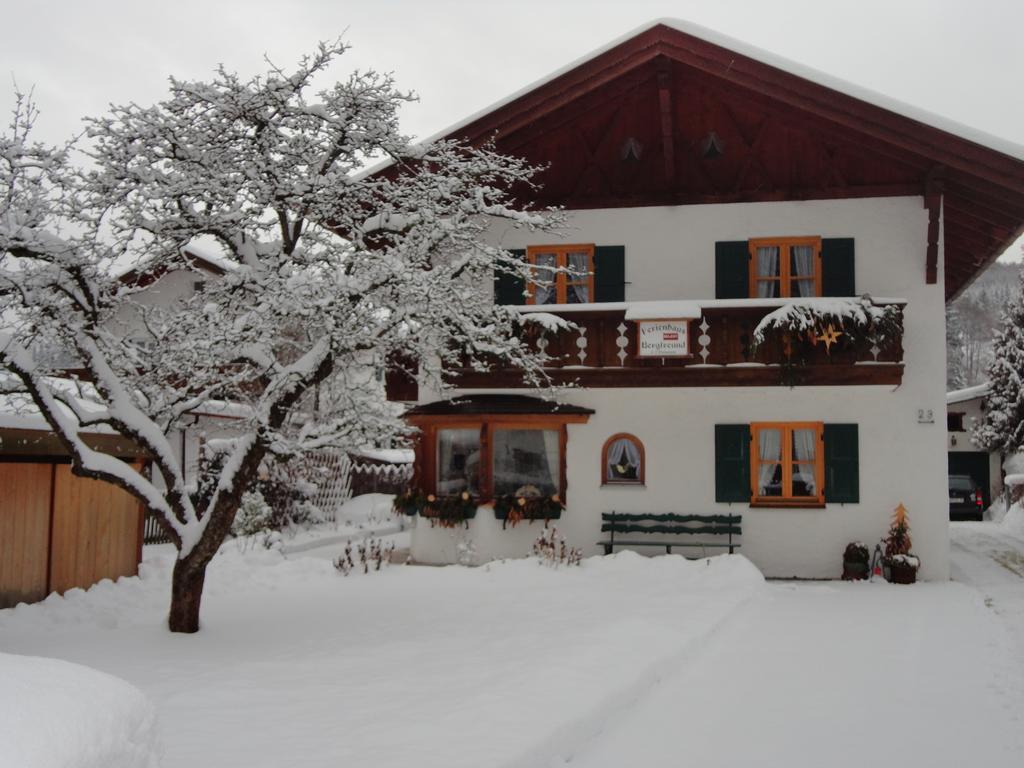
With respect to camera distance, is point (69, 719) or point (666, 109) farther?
point (666, 109)

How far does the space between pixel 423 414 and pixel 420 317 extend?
6.79 metres

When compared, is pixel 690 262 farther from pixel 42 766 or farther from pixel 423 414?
pixel 42 766

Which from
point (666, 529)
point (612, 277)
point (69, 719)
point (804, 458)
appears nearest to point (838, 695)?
point (69, 719)

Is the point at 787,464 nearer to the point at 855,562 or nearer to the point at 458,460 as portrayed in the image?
the point at 855,562

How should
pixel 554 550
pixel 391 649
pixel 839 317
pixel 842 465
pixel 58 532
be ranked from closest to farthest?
1. pixel 391 649
2. pixel 58 532
3. pixel 839 317
4. pixel 554 550
5. pixel 842 465

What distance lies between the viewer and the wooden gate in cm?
1197

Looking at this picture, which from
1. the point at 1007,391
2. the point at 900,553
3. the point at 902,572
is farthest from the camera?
the point at 1007,391

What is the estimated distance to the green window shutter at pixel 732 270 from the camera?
16203mm

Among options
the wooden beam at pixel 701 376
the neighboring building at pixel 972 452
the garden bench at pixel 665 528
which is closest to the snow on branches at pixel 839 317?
the wooden beam at pixel 701 376

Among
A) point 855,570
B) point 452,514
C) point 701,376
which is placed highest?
point 701,376

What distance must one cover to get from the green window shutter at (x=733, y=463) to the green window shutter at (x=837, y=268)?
2.51 meters

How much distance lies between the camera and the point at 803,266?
16.3 m

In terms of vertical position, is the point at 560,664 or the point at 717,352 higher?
the point at 717,352

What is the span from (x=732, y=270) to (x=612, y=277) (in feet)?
6.28
